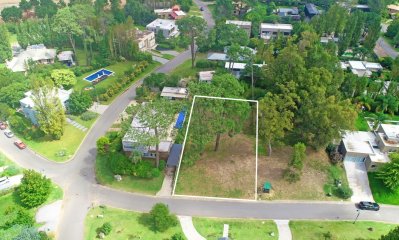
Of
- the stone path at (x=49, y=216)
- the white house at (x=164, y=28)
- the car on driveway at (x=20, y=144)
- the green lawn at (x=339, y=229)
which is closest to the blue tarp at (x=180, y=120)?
the stone path at (x=49, y=216)

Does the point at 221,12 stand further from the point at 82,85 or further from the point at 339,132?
the point at 339,132

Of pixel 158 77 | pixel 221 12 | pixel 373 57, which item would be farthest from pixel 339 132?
pixel 221 12

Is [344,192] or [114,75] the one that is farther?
[114,75]

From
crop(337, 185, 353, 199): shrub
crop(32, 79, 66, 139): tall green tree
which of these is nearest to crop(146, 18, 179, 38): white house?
crop(32, 79, 66, 139): tall green tree

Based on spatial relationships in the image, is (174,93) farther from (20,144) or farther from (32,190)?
(32,190)

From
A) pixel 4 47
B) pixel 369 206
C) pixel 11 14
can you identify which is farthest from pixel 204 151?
pixel 11 14

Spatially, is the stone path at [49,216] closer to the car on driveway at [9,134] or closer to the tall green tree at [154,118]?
the tall green tree at [154,118]

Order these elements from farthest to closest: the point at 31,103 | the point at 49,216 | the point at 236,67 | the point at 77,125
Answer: the point at 236,67 < the point at 77,125 < the point at 31,103 < the point at 49,216
